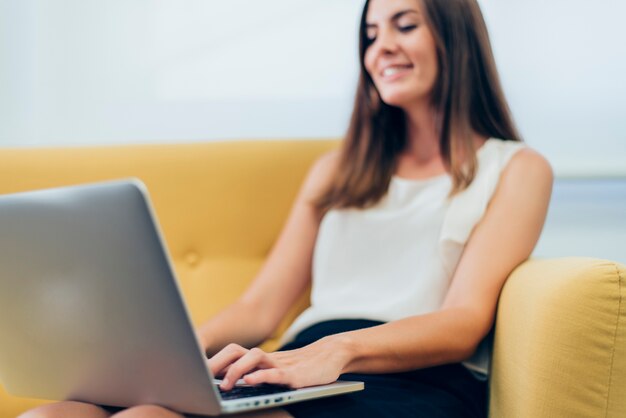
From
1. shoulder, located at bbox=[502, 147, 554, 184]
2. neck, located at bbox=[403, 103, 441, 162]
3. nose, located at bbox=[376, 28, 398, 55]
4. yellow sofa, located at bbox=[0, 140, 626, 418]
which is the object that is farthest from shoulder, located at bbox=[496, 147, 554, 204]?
yellow sofa, located at bbox=[0, 140, 626, 418]

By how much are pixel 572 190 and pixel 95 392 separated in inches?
47.5

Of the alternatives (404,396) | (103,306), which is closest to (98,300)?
(103,306)

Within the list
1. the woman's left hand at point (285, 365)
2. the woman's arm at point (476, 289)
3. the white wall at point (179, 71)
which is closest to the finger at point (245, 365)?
the woman's left hand at point (285, 365)

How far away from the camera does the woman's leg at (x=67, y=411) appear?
0.84m

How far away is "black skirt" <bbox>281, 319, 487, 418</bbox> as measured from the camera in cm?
89

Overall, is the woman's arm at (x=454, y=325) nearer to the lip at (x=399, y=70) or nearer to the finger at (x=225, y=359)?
the finger at (x=225, y=359)

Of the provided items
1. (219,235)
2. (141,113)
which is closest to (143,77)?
(141,113)

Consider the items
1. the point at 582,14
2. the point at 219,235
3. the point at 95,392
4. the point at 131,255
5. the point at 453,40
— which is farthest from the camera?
the point at 582,14

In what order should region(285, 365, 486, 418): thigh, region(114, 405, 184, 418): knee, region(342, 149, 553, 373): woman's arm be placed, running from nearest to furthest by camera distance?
region(114, 405, 184, 418): knee → region(285, 365, 486, 418): thigh → region(342, 149, 553, 373): woman's arm

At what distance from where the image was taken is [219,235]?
1423 millimetres

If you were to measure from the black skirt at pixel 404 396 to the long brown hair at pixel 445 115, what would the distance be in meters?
0.27

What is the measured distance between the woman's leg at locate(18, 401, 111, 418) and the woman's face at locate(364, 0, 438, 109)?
712 mm

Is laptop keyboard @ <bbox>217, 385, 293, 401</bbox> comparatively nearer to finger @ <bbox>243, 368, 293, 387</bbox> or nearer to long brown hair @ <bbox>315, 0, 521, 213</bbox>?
finger @ <bbox>243, 368, 293, 387</bbox>

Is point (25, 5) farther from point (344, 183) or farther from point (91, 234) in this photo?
point (91, 234)
